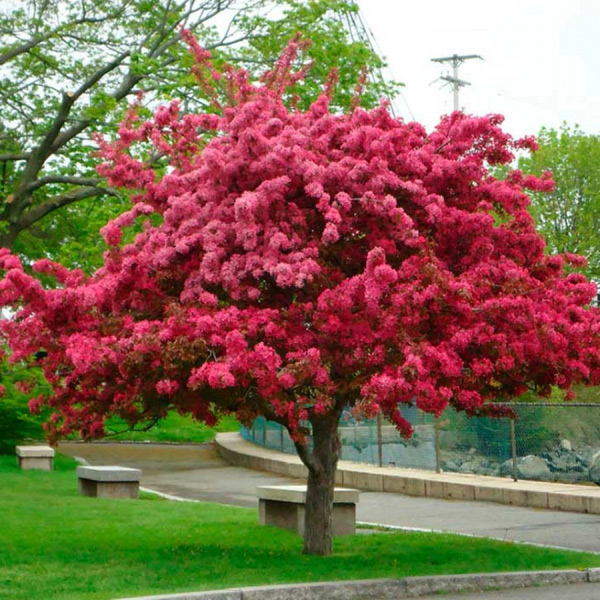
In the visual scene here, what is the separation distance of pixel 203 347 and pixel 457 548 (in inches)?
154

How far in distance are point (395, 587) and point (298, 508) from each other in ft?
12.6

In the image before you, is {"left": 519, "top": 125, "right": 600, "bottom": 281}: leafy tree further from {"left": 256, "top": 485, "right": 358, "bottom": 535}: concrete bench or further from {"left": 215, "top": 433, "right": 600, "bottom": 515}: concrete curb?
{"left": 256, "top": 485, "right": 358, "bottom": 535}: concrete bench

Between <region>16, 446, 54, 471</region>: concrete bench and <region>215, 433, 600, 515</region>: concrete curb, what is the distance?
14.8 ft

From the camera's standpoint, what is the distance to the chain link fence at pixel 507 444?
19109mm

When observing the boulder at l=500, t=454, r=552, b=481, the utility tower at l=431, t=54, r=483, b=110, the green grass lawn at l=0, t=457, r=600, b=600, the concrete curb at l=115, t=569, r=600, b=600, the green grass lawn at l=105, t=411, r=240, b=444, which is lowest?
the concrete curb at l=115, t=569, r=600, b=600

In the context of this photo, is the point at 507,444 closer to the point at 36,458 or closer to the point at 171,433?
the point at 36,458

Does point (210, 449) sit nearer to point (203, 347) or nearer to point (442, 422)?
point (442, 422)

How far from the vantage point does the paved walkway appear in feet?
47.6

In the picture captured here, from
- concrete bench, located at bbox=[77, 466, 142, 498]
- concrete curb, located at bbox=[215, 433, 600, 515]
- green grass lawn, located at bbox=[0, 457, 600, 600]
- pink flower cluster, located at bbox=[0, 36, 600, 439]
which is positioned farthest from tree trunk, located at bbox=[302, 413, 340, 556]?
concrete bench, located at bbox=[77, 466, 142, 498]

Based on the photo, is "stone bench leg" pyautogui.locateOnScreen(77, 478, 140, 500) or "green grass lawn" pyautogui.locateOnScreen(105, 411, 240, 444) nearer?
"stone bench leg" pyautogui.locateOnScreen(77, 478, 140, 500)

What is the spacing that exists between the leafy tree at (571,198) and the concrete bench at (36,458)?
80.5 feet

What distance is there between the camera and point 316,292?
35.1 ft

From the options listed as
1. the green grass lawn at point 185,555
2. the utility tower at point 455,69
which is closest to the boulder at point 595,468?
the green grass lawn at point 185,555

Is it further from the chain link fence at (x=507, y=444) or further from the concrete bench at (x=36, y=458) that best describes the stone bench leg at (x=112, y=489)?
the concrete bench at (x=36, y=458)
